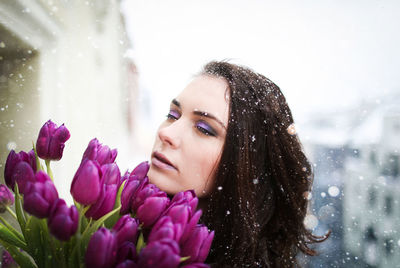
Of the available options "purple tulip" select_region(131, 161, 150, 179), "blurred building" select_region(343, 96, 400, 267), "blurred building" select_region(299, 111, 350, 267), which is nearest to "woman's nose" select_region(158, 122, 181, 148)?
"purple tulip" select_region(131, 161, 150, 179)

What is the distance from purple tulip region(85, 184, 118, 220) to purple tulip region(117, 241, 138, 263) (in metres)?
0.04

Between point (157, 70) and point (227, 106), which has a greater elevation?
point (157, 70)

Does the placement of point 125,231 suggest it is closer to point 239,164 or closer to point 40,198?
point 40,198

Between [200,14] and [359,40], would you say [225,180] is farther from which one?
[359,40]

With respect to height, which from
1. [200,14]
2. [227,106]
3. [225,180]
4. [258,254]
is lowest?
[258,254]

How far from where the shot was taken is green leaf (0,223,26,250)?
413mm

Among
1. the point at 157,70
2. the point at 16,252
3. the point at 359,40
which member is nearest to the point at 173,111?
the point at 157,70

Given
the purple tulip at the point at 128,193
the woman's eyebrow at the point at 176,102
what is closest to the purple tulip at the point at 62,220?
the purple tulip at the point at 128,193

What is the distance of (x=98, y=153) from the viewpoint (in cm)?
41

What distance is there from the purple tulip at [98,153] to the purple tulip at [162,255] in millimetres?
146

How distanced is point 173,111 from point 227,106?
119 mm

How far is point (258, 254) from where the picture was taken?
2.37 feet

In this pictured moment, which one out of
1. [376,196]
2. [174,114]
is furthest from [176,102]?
[376,196]

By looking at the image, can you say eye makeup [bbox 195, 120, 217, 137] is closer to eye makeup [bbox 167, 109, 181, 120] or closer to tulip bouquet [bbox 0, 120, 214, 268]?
eye makeup [bbox 167, 109, 181, 120]
